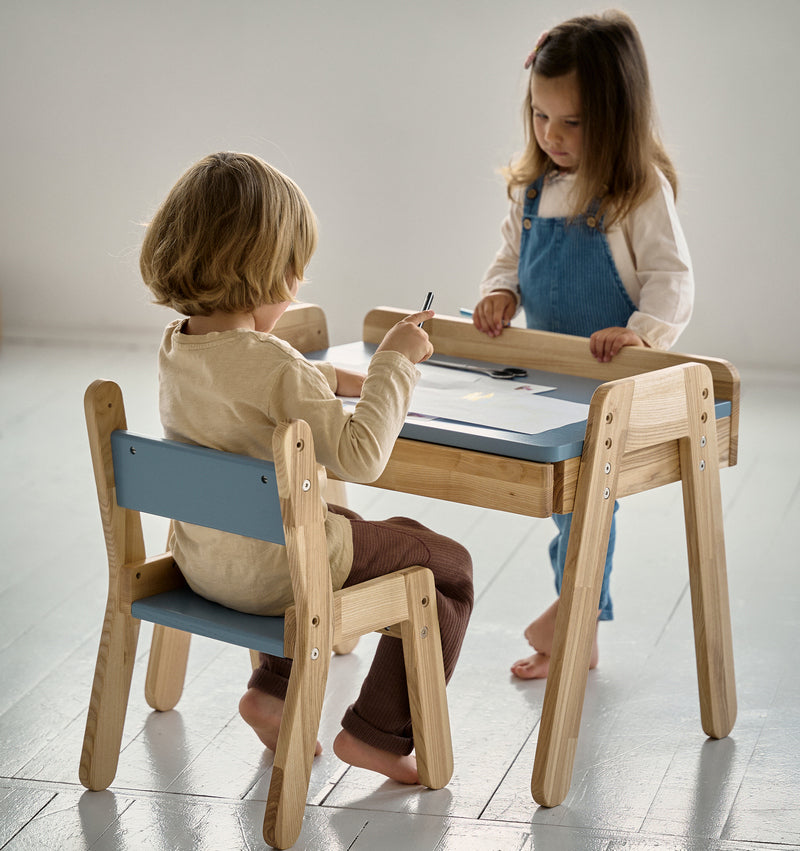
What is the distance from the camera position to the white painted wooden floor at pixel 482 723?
171cm

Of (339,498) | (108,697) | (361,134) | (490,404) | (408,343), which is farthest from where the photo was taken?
(361,134)

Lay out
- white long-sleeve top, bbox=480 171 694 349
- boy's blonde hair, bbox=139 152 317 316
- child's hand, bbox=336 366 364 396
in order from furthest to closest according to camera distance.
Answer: white long-sleeve top, bbox=480 171 694 349
child's hand, bbox=336 366 364 396
boy's blonde hair, bbox=139 152 317 316

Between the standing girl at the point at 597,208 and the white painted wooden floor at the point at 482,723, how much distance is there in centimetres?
21

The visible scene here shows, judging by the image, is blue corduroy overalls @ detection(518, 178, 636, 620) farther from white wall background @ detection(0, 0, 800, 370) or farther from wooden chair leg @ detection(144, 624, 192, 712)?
white wall background @ detection(0, 0, 800, 370)

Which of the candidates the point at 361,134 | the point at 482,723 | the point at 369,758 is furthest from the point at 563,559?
the point at 361,134

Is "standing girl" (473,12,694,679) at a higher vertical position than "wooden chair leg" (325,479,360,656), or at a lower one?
higher

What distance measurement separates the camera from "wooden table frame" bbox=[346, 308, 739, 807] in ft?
5.43

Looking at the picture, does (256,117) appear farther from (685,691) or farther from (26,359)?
(685,691)

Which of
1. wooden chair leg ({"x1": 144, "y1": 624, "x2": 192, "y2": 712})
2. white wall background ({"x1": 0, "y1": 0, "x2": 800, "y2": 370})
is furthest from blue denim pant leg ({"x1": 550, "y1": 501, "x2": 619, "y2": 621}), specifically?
white wall background ({"x1": 0, "y1": 0, "x2": 800, "y2": 370})

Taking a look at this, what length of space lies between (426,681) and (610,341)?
67cm

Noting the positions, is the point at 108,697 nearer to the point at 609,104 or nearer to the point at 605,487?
the point at 605,487

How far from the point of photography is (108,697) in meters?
1.75

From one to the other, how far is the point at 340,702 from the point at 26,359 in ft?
9.60

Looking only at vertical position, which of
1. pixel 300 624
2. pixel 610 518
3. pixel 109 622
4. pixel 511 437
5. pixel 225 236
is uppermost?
pixel 225 236
